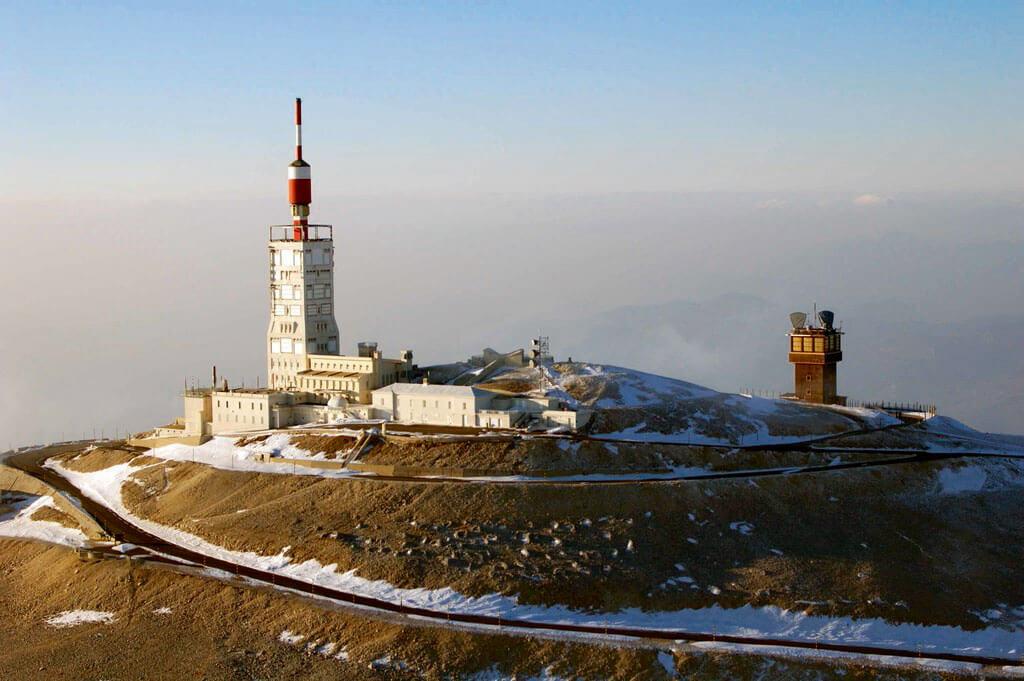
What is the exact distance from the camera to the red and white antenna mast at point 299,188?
112438 mm

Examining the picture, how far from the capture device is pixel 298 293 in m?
111

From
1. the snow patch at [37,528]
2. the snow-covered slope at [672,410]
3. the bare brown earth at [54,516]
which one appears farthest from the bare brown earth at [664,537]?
the snow-covered slope at [672,410]

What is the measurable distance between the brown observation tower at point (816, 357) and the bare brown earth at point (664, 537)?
31300mm

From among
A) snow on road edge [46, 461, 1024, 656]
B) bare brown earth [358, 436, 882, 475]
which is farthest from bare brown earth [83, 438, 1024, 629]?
bare brown earth [358, 436, 882, 475]

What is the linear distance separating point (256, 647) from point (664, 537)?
2442 cm

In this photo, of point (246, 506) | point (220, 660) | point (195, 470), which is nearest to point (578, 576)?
point (220, 660)

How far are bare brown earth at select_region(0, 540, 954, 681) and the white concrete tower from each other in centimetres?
3486

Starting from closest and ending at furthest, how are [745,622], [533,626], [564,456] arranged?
[533,626]
[745,622]
[564,456]

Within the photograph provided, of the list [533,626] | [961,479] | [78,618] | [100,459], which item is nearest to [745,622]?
[533,626]

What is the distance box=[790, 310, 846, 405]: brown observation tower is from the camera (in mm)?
121312

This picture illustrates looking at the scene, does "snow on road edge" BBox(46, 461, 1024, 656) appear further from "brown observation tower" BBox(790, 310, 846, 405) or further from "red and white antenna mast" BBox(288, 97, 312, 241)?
"brown observation tower" BBox(790, 310, 846, 405)

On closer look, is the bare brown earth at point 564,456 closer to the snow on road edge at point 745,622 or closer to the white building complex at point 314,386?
the white building complex at point 314,386

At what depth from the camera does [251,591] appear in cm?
7388

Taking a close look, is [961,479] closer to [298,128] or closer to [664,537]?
[664,537]
